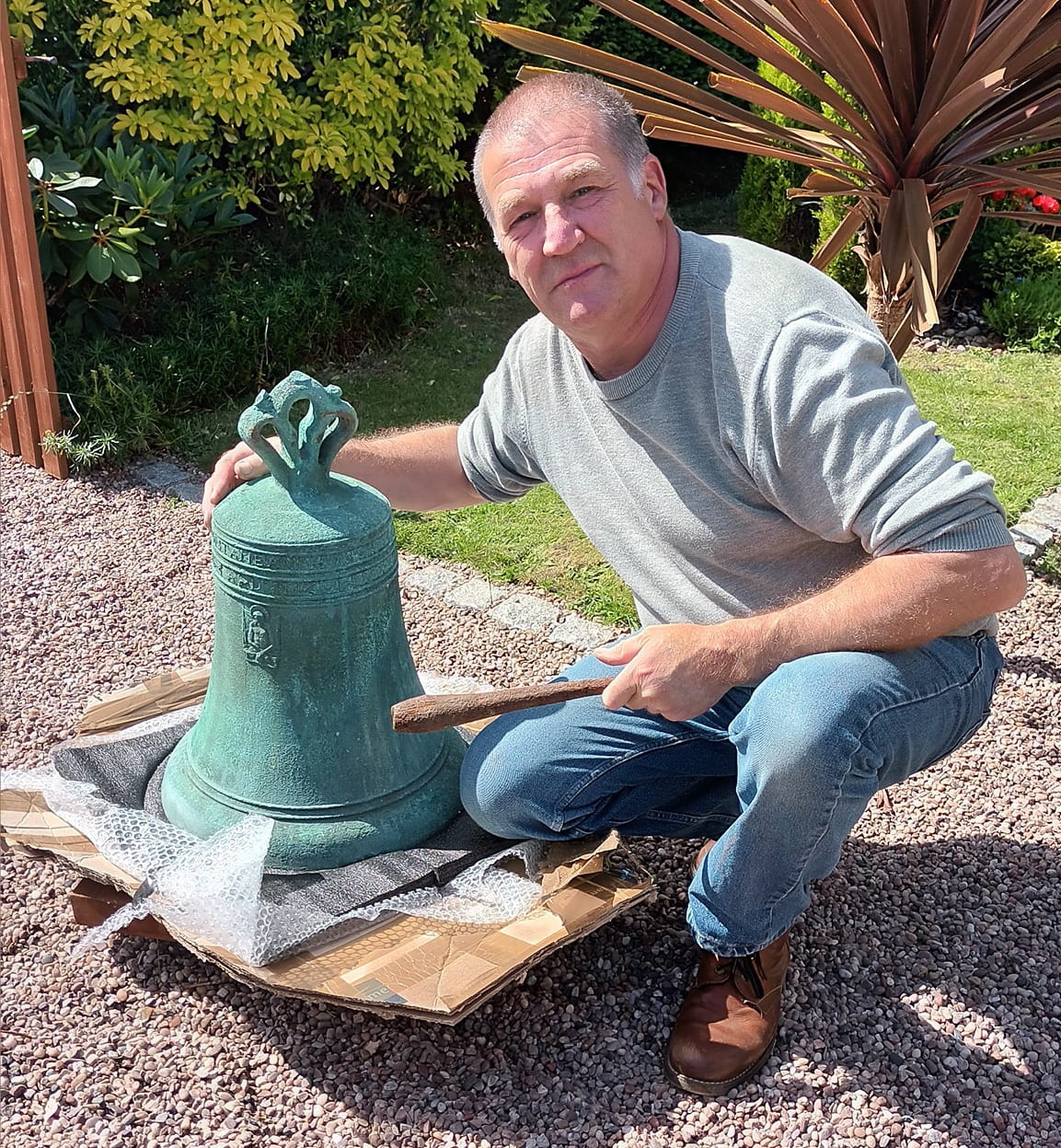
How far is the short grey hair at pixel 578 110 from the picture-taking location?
2.18 m

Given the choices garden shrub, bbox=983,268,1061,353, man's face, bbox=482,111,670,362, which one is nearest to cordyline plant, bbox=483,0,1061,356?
man's face, bbox=482,111,670,362

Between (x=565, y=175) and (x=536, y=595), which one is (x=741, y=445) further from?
(x=536, y=595)

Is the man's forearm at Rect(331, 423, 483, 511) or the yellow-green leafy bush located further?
the yellow-green leafy bush

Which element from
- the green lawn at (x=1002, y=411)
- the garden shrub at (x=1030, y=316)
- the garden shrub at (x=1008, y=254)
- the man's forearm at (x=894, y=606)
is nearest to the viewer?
the man's forearm at (x=894, y=606)

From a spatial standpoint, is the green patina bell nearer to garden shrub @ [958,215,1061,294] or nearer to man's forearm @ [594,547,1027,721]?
man's forearm @ [594,547,1027,721]

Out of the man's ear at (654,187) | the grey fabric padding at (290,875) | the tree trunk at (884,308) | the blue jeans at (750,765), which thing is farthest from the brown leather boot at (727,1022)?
the tree trunk at (884,308)

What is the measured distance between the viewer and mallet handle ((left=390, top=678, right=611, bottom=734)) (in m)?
2.11

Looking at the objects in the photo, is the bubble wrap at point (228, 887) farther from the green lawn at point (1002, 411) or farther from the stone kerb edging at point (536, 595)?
the green lawn at point (1002, 411)

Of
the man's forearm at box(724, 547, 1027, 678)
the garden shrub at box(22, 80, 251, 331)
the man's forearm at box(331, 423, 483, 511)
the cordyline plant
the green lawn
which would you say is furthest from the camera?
the garden shrub at box(22, 80, 251, 331)

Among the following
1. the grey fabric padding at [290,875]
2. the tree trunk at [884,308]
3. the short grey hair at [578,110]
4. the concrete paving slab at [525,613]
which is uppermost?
the short grey hair at [578,110]

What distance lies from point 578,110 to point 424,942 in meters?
1.52

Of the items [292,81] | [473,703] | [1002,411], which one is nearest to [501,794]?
[473,703]

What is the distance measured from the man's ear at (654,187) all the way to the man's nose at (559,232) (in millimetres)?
187

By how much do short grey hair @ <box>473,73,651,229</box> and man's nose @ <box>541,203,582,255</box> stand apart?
15 centimetres
